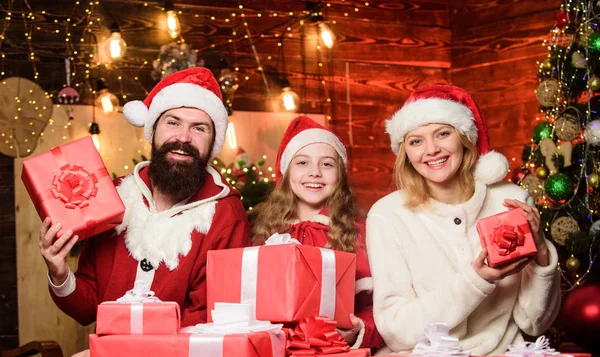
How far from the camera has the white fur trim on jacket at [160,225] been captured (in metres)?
3.23

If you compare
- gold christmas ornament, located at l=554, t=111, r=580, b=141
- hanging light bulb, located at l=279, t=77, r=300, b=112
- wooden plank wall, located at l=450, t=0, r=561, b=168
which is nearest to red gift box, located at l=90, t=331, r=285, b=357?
gold christmas ornament, located at l=554, t=111, r=580, b=141

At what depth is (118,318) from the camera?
2488 millimetres

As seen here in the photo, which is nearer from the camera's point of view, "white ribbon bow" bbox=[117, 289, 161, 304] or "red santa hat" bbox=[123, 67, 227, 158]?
"white ribbon bow" bbox=[117, 289, 161, 304]

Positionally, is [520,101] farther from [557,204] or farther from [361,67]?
[557,204]

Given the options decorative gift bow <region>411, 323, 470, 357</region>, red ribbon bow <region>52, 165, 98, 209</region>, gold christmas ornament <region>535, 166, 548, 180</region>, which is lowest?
decorative gift bow <region>411, 323, 470, 357</region>

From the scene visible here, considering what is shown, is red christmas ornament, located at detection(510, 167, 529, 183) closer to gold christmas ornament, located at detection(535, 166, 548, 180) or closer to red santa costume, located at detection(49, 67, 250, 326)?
gold christmas ornament, located at detection(535, 166, 548, 180)

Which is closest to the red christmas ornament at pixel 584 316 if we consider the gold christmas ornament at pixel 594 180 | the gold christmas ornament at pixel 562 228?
the gold christmas ornament at pixel 562 228

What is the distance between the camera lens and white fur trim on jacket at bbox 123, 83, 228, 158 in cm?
343

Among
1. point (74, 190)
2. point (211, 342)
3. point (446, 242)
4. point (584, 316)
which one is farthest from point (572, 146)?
point (211, 342)

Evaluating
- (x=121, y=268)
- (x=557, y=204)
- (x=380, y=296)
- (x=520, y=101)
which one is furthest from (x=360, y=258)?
(x=520, y=101)

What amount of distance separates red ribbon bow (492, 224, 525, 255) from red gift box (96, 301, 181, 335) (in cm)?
95

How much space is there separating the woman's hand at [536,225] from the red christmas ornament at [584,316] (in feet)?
5.75

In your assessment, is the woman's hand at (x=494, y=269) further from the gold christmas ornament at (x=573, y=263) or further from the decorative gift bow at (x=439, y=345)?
the gold christmas ornament at (x=573, y=263)

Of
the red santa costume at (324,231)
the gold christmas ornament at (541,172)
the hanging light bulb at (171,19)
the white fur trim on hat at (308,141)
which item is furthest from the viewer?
the hanging light bulb at (171,19)
